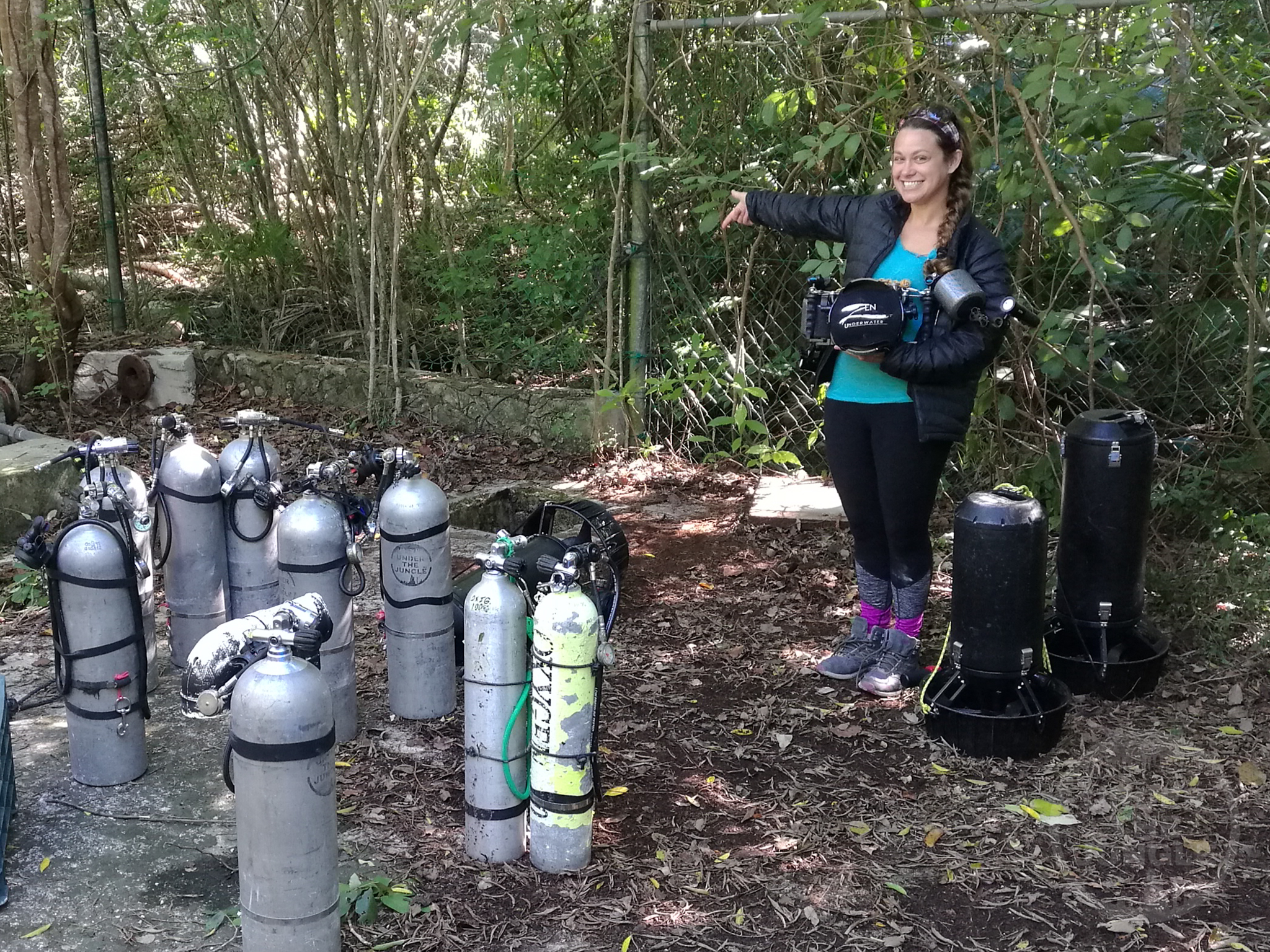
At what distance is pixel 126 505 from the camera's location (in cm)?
375

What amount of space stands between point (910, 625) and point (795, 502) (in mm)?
1714

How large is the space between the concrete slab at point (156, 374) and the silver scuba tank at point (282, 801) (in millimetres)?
6244

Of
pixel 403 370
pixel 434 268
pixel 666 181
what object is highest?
pixel 666 181

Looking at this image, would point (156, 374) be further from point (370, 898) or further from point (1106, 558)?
point (1106, 558)

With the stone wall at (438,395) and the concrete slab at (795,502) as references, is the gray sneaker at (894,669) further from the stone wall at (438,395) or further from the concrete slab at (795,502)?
the stone wall at (438,395)

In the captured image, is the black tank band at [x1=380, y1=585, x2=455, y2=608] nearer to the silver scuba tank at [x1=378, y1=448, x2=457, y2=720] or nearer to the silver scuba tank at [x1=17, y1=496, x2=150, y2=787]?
the silver scuba tank at [x1=378, y1=448, x2=457, y2=720]

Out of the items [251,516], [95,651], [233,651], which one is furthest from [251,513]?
[233,651]

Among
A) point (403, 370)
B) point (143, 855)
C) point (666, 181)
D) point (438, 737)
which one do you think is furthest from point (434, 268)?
point (143, 855)

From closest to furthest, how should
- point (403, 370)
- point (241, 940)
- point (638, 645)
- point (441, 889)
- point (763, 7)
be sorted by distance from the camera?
1. point (241, 940)
2. point (441, 889)
3. point (638, 645)
4. point (763, 7)
5. point (403, 370)

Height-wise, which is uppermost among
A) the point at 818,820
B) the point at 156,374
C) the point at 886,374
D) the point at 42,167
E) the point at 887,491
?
the point at 42,167

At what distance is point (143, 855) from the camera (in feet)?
10.1

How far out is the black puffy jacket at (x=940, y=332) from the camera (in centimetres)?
365

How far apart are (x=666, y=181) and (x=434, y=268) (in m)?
2.12

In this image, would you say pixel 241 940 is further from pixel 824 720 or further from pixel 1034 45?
pixel 1034 45
